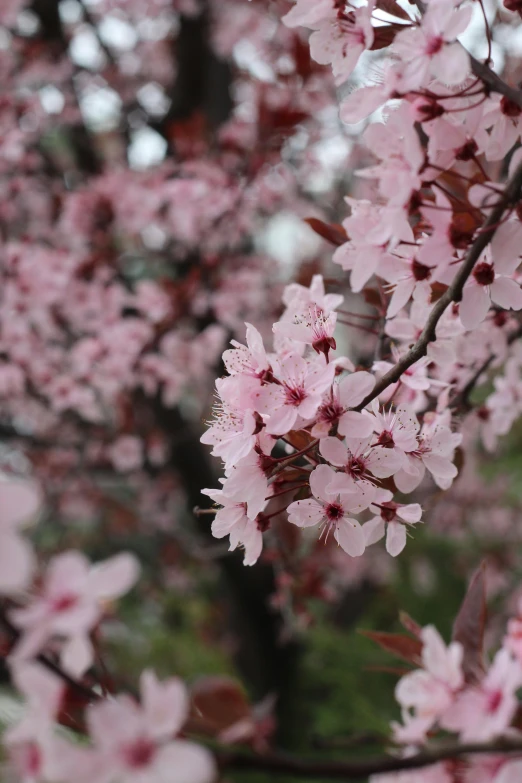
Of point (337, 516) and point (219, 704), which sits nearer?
point (219, 704)

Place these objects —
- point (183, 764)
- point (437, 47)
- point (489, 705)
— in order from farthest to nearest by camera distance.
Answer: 1. point (437, 47)
2. point (489, 705)
3. point (183, 764)

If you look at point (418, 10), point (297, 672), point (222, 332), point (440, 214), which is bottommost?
point (297, 672)

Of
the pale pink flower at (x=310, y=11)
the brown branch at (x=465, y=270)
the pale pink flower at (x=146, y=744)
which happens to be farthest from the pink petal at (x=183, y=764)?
the pale pink flower at (x=310, y=11)

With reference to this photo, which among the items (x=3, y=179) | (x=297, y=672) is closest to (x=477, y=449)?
(x=297, y=672)

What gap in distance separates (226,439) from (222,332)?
1693 mm

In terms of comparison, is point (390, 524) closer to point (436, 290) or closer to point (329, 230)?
point (436, 290)

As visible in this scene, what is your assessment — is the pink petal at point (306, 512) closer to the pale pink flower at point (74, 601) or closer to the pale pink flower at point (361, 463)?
the pale pink flower at point (361, 463)

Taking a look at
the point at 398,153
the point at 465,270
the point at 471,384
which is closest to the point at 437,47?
the point at 398,153

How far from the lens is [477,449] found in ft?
10.6

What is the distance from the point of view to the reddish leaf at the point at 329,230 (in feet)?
3.21

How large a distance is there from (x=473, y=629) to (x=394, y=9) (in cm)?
69

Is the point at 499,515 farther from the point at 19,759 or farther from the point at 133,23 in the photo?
the point at 19,759

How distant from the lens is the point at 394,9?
0.73 metres

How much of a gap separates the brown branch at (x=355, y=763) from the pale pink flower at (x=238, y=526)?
10.6 inches
